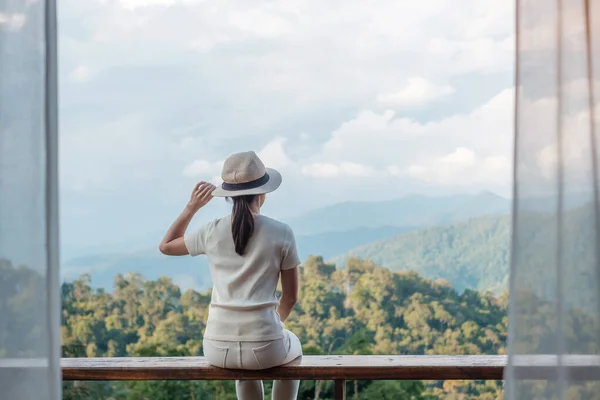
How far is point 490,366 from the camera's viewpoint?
2379 millimetres

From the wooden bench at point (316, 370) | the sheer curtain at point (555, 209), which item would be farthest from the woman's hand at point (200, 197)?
the sheer curtain at point (555, 209)

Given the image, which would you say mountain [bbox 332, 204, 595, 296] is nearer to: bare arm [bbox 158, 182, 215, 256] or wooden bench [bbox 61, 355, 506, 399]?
wooden bench [bbox 61, 355, 506, 399]

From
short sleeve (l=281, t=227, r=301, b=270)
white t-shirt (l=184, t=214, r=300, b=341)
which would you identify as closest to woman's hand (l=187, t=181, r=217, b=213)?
white t-shirt (l=184, t=214, r=300, b=341)

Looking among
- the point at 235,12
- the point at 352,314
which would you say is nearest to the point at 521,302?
the point at 352,314

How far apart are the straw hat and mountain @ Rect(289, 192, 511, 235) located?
82.2 inches

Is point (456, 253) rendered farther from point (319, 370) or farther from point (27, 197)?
point (27, 197)

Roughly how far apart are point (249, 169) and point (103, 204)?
2.25 metres

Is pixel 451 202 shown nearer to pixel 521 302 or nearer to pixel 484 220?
pixel 484 220

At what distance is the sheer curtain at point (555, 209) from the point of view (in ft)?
6.35

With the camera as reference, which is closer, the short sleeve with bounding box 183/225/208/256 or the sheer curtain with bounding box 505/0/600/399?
the sheer curtain with bounding box 505/0/600/399

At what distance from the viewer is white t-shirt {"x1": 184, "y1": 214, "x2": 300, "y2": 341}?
2.34 metres

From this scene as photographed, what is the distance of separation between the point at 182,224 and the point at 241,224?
261 millimetres

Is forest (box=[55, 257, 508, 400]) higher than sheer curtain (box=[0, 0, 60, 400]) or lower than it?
lower

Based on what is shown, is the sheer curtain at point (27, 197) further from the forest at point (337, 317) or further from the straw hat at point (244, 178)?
the forest at point (337, 317)
